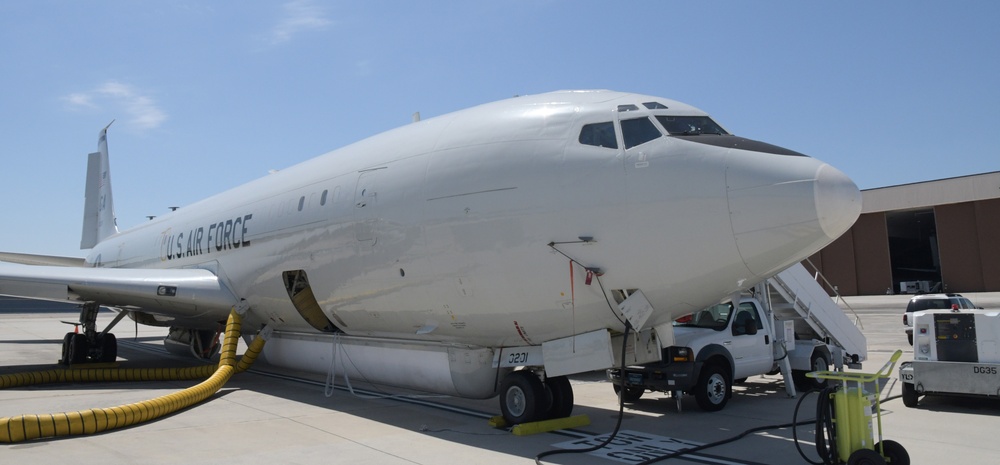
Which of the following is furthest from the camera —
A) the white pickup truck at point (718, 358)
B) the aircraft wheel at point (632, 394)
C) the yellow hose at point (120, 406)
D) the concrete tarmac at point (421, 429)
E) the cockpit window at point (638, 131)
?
the aircraft wheel at point (632, 394)

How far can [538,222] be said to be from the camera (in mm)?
8258

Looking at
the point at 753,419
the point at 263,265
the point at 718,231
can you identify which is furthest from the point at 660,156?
the point at 263,265

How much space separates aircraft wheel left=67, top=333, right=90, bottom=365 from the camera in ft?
56.2

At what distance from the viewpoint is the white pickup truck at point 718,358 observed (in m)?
10.7

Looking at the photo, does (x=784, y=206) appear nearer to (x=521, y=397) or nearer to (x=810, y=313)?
(x=521, y=397)

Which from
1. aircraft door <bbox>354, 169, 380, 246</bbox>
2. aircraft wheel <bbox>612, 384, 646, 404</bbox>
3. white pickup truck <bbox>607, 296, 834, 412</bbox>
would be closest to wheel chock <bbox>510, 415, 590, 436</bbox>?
white pickup truck <bbox>607, 296, 834, 412</bbox>

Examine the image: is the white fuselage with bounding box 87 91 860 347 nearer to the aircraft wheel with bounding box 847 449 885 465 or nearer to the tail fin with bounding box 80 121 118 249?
the aircraft wheel with bounding box 847 449 885 465

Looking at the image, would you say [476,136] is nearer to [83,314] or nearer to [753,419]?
[753,419]

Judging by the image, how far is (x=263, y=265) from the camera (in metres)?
12.9

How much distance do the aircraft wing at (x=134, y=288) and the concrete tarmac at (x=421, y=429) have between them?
5.38ft

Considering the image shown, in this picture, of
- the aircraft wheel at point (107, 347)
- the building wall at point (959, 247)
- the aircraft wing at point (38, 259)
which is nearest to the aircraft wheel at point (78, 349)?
the aircraft wheel at point (107, 347)

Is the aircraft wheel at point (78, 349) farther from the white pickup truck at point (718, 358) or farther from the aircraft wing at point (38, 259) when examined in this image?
the white pickup truck at point (718, 358)

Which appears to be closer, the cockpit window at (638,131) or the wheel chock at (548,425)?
the cockpit window at (638,131)

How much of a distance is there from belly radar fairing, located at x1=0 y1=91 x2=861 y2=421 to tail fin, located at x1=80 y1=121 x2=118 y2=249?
1613 cm
